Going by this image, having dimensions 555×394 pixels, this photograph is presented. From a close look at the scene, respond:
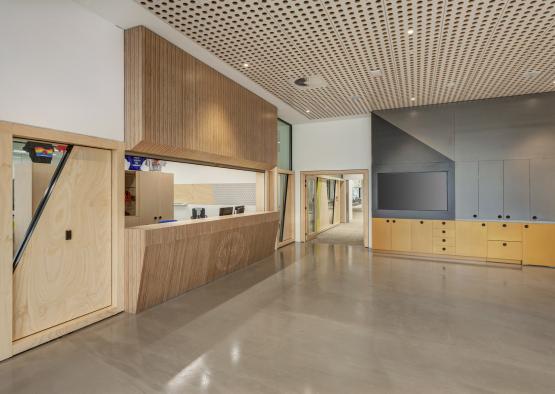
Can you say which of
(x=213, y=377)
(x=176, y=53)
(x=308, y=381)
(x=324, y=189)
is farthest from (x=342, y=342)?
(x=324, y=189)

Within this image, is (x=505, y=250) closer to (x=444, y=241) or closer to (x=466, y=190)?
(x=444, y=241)

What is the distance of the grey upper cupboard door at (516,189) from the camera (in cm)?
593

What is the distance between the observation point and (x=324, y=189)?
11289 millimetres

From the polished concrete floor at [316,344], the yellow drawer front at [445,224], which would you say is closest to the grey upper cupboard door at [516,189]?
the yellow drawer front at [445,224]

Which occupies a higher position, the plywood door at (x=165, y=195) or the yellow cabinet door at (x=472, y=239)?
the plywood door at (x=165, y=195)

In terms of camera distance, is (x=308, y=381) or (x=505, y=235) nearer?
(x=308, y=381)

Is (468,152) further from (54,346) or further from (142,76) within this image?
(54,346)

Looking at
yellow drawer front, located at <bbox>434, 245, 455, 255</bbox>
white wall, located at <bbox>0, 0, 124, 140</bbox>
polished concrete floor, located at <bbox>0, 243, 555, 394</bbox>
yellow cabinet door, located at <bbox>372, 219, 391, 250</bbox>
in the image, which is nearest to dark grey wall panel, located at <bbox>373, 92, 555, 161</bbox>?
yellow drawer front, located at <bbox>434, 245, 455, 255</bbox>

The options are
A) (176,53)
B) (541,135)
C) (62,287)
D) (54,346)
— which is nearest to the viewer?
(54,346)

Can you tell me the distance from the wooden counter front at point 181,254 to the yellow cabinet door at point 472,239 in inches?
169

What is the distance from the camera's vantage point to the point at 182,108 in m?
4.14

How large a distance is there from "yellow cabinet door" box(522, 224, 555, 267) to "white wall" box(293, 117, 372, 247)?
3.09 m

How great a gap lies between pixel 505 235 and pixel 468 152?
6.04ft

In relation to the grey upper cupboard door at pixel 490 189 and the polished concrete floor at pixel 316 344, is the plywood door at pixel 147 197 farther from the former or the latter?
the grey upper cupboard door at pixel 490 189
